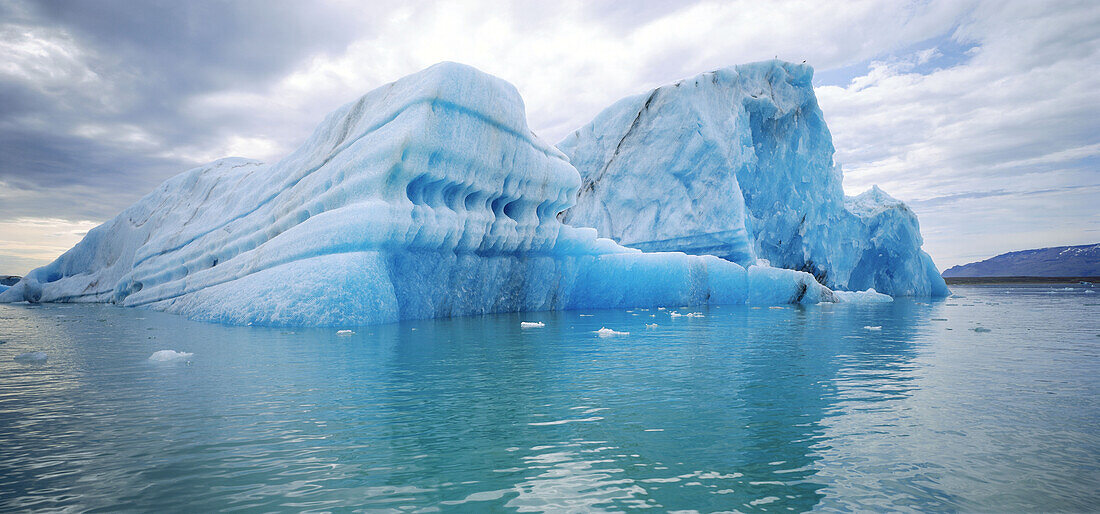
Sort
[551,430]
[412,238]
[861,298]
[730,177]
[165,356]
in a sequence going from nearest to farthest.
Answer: [551,430], [165,356], [412,238], [730,177], [861,298]

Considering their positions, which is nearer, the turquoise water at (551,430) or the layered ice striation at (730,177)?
the turquoise water at (551,430)

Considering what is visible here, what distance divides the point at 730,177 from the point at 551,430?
66.7 feet

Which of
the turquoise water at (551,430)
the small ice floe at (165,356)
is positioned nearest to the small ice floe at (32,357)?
the turquoise water at (551,430)

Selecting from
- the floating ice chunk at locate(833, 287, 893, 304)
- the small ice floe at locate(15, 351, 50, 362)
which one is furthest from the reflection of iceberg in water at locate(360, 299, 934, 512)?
the floating ice chunk at locate(833, 287, 893, 304)

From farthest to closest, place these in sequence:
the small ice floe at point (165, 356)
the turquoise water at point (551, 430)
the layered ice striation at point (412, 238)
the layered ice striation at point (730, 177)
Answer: the layered ice striation at point (730, 177) < the layered ice striation at point (412, 238) < the small ice floe at point (165, 356) < the turquoise water at point (551, 430)

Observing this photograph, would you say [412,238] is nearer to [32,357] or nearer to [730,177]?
[32,357]

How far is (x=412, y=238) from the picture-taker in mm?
11203

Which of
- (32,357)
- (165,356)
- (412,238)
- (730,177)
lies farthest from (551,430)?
(730,177)

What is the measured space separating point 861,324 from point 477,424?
31.6 ft

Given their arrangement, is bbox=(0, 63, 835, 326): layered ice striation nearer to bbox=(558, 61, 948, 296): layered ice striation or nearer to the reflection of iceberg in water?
the reflection of iceberg in water

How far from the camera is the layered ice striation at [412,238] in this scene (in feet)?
34.0

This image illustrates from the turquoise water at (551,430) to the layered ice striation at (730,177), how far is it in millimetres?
16128

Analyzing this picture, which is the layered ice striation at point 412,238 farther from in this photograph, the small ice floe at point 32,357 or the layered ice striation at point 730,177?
the layered ice striation at point 730,177

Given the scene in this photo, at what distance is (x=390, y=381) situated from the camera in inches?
182
